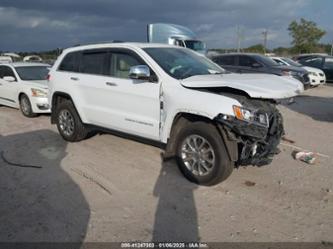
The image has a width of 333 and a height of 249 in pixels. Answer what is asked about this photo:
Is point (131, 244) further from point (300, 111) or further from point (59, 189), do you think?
point (300, 111)

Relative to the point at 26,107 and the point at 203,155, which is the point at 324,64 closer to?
the point at 26,107

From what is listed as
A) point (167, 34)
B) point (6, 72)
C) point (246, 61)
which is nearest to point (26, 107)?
point (6, 72)

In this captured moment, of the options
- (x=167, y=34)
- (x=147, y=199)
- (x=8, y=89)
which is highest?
(x=167, y=34)

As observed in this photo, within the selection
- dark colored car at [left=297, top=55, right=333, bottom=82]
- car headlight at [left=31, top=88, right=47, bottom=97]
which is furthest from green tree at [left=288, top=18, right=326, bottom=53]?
car headlight at [left=31, top=88, right=47, bottom=97]

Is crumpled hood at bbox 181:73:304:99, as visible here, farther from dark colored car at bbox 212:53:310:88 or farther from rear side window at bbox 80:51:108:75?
dark colored car at bbox 212:53:310:88

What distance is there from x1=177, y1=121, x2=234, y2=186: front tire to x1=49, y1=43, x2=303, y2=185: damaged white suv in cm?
1

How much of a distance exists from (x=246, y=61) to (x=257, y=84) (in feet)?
33.5

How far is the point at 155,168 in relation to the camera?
538cm

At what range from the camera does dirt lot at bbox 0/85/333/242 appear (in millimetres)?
3551

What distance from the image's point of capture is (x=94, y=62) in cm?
620

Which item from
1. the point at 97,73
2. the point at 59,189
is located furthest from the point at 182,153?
the point at 97,73

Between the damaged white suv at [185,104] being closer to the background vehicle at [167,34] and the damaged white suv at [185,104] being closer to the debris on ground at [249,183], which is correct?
the debris on ground at [249,183]

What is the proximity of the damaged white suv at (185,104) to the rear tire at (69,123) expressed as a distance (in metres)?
0.21

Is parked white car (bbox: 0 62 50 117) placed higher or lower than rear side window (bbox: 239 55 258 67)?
lower
